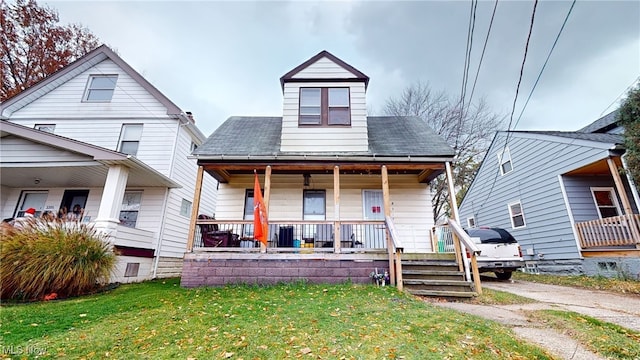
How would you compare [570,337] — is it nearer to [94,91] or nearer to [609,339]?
[609,339]

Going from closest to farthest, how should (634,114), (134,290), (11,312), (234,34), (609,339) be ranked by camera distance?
(609,339) → (11,312) → (134,290) → (634,114) → (234,34)

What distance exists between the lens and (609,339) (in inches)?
125

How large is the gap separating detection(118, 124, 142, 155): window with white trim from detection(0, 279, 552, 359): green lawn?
20.0 feet

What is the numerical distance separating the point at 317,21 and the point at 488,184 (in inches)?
455

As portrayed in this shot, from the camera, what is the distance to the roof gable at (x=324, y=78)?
29.2ft

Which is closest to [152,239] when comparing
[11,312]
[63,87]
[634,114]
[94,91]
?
[11,312]

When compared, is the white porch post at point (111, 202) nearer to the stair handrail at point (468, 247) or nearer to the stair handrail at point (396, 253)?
the stair handrail at point (396, 253)

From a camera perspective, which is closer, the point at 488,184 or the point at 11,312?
the point at 11,312

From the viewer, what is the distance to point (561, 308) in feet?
15.7

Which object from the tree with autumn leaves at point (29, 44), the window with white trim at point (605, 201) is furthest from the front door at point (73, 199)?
the window with white trim at point (605, 201)

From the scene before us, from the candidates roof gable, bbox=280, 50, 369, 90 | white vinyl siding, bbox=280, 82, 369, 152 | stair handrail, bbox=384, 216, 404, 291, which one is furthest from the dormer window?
stair handrail, bbox=384, 216, 404, 291

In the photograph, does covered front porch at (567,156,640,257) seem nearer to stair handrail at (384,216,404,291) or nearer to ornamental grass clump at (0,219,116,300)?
stair handrail at (384,216,404,291)

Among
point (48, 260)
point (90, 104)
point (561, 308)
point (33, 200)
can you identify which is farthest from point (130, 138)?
point (561, 308)

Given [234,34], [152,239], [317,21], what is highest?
[234,34]
